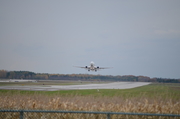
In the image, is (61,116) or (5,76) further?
(5,76)

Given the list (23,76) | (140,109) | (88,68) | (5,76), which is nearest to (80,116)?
(140,109)

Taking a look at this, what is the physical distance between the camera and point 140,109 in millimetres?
16422

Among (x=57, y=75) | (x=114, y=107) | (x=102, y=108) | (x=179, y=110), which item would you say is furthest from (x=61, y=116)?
(x=57, y=75)

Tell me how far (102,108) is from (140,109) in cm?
326

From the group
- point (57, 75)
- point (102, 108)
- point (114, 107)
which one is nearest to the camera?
point (102, 108)

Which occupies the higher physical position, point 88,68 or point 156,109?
point 88,68

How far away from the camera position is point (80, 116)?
14.0 metres

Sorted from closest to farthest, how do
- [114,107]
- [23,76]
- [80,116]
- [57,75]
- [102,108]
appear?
[80,116]
[102,108]
[114,107]
[23,76]
[57,75]

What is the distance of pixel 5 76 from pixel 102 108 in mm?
93359

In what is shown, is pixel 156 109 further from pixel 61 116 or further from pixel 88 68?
pixel 88 68

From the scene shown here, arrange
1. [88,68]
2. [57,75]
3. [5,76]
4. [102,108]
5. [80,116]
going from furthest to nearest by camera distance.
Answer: [57,75], [5,76], [88,68], [102,108], [80,116]

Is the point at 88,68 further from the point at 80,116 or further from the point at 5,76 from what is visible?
the point at 80,116

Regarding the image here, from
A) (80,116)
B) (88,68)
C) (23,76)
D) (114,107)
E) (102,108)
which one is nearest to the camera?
(80,116)

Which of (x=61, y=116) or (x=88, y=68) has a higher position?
(x=88, y=68)
